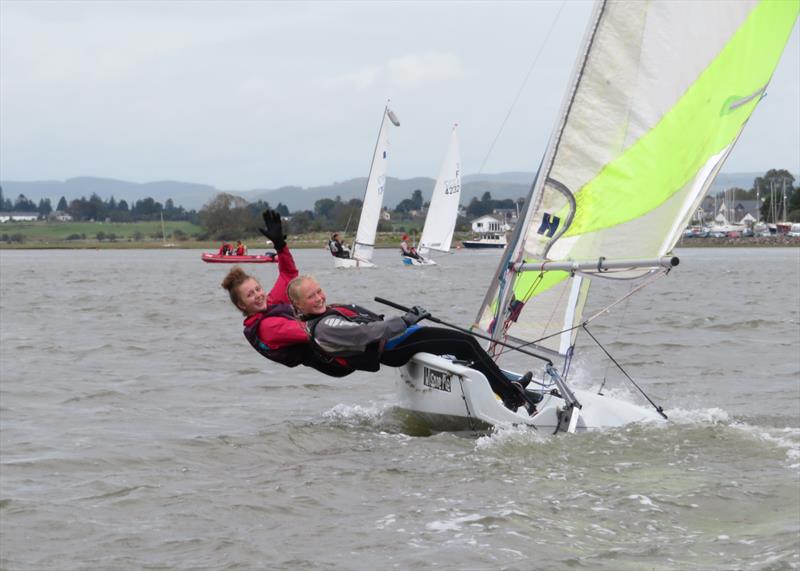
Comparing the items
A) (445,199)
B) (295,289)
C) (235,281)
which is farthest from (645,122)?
(445,199)

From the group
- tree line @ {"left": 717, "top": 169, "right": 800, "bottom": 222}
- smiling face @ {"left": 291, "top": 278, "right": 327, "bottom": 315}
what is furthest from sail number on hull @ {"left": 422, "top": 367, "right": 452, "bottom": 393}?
tree line @ {"left": 717, "top": 169, "right": 800, "bottom": 222}

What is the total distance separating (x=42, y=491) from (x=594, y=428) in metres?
3.59

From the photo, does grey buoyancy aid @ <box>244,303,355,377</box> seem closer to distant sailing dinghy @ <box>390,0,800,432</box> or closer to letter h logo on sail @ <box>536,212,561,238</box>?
distant sailing dinghy @ <box>390,0,800,432</box>

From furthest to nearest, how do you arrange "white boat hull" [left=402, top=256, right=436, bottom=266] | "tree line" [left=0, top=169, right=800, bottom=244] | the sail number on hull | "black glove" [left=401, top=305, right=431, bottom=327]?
"tree line" [left=0, top=169, right=800, bottom=244] < "white boat hull" [left=402, top=256, right=436, bottom=266] < the sail number on hull < "black glove" [left=401, top=305, right=431, bottom=327]

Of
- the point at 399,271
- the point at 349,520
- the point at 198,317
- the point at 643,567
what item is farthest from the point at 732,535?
the point at 399,271

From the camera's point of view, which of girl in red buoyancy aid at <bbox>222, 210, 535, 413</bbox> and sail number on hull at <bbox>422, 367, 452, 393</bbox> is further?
sail number on hull at <bbox>422, 367, 452, 393</bbox>

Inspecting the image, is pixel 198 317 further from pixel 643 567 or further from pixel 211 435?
pixel 643 567

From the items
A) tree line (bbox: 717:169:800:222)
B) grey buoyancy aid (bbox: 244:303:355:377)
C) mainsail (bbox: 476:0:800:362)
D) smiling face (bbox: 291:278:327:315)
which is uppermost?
tree line (bbox: 717:169:800:222)

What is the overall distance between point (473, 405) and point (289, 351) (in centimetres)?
129

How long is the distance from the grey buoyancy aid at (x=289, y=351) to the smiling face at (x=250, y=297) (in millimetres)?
76

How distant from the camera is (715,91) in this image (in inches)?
291

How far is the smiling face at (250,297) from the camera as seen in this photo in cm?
695

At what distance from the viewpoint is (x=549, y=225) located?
7602 mm

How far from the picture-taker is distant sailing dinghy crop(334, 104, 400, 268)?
39438 mm
